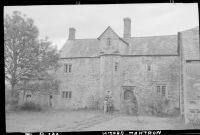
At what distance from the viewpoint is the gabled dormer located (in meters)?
4.34

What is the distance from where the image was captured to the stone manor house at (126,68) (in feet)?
14.0

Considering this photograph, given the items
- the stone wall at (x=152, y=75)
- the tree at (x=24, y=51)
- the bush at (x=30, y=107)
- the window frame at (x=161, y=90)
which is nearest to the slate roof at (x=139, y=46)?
the stone wall at (x=152, y=75)

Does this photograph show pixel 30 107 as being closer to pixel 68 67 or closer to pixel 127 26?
pixel 68 67

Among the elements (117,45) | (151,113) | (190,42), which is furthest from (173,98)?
(117,45)

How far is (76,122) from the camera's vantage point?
423 centimetres

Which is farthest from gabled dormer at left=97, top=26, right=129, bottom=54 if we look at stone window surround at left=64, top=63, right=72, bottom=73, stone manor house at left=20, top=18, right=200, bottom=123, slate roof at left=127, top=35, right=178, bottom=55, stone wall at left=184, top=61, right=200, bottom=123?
stone wall at left=184, top=61, right=200, bottom=123

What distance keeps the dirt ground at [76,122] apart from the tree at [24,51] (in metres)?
0.43

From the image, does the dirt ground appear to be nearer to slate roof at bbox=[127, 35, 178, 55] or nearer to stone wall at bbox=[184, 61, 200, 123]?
stone wall at bbox=[184, 61, 200, 123]


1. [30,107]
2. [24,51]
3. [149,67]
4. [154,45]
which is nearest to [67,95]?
[30,107]

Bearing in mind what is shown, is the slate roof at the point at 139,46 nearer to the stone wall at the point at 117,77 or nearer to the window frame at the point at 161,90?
the stone wall at the point at 117,77

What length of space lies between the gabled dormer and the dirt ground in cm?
100

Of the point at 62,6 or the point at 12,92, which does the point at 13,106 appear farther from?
the point at 62,6

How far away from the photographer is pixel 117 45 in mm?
4473

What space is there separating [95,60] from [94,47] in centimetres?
20
